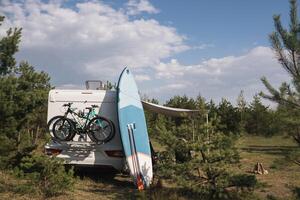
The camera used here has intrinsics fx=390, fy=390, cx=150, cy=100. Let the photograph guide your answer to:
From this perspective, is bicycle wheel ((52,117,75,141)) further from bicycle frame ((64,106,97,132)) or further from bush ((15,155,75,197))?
bush ((15,155,75,197))

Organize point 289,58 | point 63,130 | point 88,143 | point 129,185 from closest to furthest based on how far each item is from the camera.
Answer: point 289,58 < point 88,143 < point 63,130 < point 129,185

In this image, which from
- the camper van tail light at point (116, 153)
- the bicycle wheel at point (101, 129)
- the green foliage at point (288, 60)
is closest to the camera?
the green foliage at point (288, 60)

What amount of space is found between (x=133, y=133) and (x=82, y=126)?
4.60 feet

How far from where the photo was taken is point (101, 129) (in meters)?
9.72

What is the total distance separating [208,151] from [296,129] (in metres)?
2.00

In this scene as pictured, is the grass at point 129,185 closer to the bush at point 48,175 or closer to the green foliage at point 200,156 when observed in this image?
the bush at point 48,175

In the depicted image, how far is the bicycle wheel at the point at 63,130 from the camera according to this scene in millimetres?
9844

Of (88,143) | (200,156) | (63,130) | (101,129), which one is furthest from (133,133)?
(200,156)

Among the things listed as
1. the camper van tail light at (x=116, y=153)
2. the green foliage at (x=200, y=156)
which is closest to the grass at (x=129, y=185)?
the green foliage at (x=200, y=156)

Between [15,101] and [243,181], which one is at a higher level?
[15,101]

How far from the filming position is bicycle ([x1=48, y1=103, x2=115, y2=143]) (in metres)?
9.70

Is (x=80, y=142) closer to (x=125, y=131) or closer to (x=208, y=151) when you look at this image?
(x=125, y=131)

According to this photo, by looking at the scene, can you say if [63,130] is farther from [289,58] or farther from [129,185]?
[289,58]

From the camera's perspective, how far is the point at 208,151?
24.9 feet
